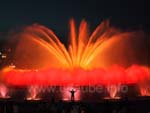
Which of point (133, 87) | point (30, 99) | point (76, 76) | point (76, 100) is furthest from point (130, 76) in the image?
point (30, 99)

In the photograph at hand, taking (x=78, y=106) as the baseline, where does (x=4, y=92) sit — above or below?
above

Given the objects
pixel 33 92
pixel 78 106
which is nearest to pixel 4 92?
pixel 33 92

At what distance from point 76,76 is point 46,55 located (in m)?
5.83

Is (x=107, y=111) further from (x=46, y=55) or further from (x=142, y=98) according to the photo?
(x=46, y=55)

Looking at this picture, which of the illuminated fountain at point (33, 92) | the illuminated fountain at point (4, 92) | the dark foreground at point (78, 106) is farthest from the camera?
the illuminated fountain at point (4, 92)

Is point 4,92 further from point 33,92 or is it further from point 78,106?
point 78,106

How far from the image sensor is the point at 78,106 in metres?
26.4

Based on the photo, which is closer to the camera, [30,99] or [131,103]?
[131,103]

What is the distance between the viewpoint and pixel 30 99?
29.3 m

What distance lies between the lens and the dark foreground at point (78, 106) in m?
26.6

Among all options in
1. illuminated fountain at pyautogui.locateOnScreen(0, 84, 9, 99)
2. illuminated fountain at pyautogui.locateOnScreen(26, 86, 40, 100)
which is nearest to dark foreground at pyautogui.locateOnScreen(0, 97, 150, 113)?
illuminated fountain at pyautogui.locateOnScreen(26, 86, 40, 100)

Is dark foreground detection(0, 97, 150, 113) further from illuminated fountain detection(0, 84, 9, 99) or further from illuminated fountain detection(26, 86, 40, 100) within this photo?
illuminated fountain detection(0, 84, 9, 99)

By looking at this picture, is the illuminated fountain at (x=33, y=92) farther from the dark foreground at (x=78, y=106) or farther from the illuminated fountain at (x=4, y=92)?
the dark foreground at (x=78, y=106)

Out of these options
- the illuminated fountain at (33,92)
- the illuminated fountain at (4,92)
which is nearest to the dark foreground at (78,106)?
the illuminated fountain at (33,92)
